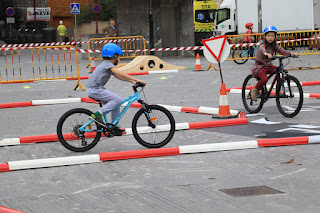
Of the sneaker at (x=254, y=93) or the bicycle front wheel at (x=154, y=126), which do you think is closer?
the bicycle front wheel at (x=154, y=126)

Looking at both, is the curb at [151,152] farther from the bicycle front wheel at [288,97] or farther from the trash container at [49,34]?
the trash container at [49,34]

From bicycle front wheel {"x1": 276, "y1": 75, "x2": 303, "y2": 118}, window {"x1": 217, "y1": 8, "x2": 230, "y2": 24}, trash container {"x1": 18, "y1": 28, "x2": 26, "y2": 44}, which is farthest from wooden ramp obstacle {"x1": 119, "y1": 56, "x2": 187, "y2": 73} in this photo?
trash container {"x1": 18, "y1": 28, "x2": 26, "y2": 44}

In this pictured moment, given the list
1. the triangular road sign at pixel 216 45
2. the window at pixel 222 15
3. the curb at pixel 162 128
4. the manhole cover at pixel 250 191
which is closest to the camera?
the manhole cover at pixel 250 191

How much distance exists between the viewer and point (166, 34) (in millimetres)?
33094

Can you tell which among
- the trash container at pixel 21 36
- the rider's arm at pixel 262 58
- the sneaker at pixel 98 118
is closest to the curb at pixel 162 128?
the sneaker at pixel 98 118

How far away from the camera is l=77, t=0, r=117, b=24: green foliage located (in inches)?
2002

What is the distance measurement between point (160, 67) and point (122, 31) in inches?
383

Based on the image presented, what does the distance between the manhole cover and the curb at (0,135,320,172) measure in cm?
202

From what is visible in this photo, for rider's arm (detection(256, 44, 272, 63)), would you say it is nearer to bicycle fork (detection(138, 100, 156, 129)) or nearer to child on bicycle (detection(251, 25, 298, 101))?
child on bicycle (detection(251, 25, 298, 101))

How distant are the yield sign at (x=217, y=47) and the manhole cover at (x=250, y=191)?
18.4ft

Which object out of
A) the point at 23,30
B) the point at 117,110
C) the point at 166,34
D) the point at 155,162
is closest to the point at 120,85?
the point at 117,110

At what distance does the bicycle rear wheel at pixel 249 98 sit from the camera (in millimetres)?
12086

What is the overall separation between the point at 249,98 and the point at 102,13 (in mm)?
40861

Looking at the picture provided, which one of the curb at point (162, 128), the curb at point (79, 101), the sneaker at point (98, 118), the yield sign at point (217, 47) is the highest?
the yield sign at point (217, 47)
